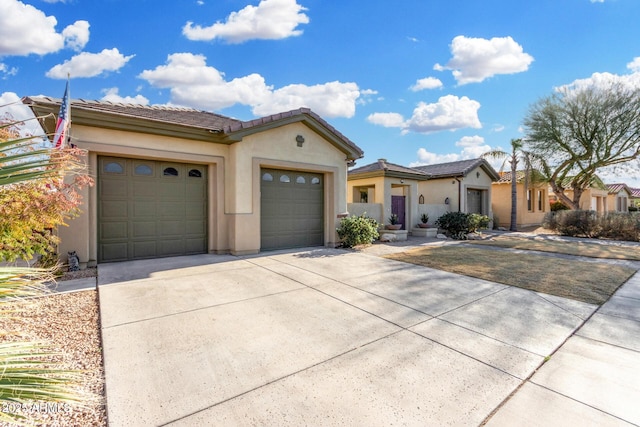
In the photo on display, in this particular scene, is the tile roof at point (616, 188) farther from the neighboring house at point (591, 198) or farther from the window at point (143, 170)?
the window at point (143, 170)

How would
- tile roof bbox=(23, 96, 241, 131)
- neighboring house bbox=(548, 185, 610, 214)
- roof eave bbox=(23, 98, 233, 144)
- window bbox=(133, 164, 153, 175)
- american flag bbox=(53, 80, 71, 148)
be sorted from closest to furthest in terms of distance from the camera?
american flag bbox=(53, 80, 71, 148), roof eave bbox=(23, 98, 233, 144), tile roof bbox=(23, 96, 241, 131), window bbox=(133, 164, 153, 175), neighboring house bbox=(548, 185, 610, 214)

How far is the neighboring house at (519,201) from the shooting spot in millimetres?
20922

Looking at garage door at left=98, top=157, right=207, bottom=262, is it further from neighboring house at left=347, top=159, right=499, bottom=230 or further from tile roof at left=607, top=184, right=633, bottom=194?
tile roof at left=607, top=184, right=633, bottom=194

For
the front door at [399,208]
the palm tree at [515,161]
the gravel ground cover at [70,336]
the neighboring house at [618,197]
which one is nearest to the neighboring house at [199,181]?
the gravel ground cover at [70,336]

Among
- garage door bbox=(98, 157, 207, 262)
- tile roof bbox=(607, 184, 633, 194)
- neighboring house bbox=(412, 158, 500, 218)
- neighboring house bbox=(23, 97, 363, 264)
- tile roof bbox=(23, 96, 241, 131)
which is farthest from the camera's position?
tile roof bbox=(607, 184, 633, 194)

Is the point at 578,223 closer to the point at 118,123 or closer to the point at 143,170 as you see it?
the point at 143,170

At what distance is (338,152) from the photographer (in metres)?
11.3

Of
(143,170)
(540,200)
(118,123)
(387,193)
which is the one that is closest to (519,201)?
(540,200)

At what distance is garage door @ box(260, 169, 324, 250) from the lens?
9.96 meters

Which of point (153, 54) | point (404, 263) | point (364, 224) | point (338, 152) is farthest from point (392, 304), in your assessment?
point (153, 54)

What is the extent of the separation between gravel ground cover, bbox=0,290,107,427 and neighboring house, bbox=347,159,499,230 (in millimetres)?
10143

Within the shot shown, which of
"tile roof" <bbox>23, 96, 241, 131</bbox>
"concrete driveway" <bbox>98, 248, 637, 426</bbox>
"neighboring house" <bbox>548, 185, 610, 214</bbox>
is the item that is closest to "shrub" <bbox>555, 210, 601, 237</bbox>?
"neighboring house" <bbox>548, 185, 610, 214</bbox>

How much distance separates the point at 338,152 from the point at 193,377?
31.3ft

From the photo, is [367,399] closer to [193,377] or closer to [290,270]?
[193,377]
